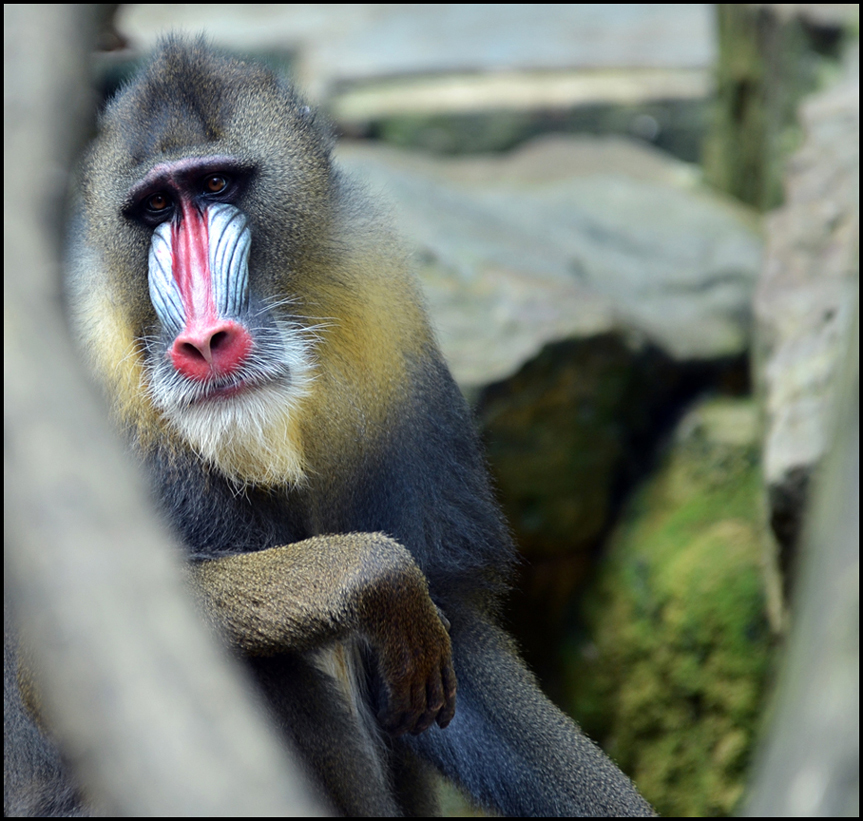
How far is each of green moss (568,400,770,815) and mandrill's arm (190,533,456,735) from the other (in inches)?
99.2

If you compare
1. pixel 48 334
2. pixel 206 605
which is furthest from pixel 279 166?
pixel 48 334

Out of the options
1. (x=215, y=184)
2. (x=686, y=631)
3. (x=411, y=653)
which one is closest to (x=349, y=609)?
(x=411, y=653)

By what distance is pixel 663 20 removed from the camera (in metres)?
9.20

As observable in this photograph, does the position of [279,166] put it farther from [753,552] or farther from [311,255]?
[753,552]

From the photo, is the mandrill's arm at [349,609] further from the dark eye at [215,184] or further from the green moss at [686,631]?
the green moss at [686,631]

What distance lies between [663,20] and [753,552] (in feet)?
20.0

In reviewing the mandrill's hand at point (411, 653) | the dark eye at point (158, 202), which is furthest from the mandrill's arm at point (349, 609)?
the dark eye at point (158, 202)

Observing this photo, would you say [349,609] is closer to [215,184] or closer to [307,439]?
[307,439]

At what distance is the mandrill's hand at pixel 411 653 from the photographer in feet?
7.44

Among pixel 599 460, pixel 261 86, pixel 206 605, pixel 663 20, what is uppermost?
pixel 663 20

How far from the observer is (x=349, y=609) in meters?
2.26

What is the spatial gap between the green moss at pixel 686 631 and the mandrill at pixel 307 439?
1.90 m

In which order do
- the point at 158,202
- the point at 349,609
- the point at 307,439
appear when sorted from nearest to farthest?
the point at 349,609
the point at 158,202
the point at 307,439

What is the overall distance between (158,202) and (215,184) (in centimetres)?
14
